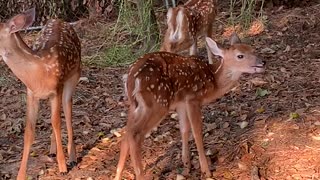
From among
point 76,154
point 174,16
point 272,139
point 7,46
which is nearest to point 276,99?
point 272,139

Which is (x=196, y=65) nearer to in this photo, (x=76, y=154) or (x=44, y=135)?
(x=76, y=154)

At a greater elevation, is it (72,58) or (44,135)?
(72,58)

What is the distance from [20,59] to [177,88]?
1.26 metres

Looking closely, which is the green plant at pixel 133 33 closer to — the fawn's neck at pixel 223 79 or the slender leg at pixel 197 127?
the fawn's neck at pixel 223 79

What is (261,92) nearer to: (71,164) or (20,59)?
(71,164)

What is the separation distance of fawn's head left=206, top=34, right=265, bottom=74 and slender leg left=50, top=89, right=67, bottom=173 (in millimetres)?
1405

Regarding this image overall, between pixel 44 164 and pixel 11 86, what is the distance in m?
2.38

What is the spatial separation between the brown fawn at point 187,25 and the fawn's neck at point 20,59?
8.51 ft

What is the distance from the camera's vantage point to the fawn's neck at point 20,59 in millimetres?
5602

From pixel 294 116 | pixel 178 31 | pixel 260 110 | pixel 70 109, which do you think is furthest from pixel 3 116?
pixel 294 116

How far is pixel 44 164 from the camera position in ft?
20.8

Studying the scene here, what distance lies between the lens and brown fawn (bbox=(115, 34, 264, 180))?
547cm

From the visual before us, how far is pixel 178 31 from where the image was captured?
26.9 ft

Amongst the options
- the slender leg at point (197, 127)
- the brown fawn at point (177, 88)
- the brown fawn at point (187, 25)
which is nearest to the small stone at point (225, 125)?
the brown fawn at point (177, 88)
